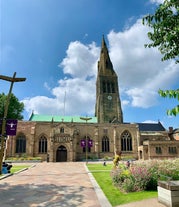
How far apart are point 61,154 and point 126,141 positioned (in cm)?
1765

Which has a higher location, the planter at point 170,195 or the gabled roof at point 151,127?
the gabled roof at point 151,127

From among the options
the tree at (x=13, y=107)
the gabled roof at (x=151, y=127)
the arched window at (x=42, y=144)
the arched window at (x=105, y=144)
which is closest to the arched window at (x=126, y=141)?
the arched window at (x=105, y=144)

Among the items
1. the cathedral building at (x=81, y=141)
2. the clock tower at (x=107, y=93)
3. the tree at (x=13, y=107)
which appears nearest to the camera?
the cathedral building at (x=81, y=141)

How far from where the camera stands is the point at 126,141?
165 ft

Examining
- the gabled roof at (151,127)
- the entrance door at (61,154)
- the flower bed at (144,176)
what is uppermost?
the gabled roof at (151,127)

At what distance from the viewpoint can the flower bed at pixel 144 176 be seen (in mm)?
9703

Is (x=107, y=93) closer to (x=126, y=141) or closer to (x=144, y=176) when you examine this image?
(x=126, y=141)

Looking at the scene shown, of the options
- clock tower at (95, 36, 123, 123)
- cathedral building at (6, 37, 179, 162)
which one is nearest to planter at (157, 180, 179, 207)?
cathedral building at (6, 37, 179, 162)

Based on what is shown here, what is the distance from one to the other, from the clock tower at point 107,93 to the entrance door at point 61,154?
1871 cm

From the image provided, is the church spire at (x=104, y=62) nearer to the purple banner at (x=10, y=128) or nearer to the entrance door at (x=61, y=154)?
the entrance door at (x=61, y=154)

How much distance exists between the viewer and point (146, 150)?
45562 millimetres

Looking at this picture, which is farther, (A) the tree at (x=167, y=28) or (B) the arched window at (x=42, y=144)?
(B) the arched window at (x=42, y=144)

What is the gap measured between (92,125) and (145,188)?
130 feet

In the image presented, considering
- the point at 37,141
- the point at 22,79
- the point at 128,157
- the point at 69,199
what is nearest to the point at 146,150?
the point at 128,157
